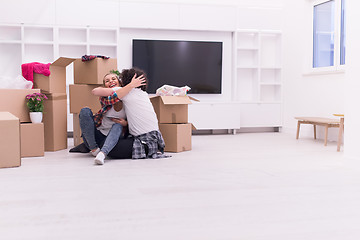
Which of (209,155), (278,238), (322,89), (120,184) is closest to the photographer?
(278,238)

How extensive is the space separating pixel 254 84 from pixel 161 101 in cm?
267

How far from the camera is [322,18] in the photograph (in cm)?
551

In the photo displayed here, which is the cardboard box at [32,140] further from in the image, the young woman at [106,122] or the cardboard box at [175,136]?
the cardboard box at [175,136]

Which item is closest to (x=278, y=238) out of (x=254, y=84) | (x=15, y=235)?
(x=15, y=235)

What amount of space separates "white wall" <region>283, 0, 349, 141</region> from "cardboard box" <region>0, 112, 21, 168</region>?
140 inches

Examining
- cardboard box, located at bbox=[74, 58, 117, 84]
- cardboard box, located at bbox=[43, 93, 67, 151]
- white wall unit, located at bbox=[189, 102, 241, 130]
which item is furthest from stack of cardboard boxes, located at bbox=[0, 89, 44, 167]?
white wall unit, located at bbox=[189, 102, 241, 130]

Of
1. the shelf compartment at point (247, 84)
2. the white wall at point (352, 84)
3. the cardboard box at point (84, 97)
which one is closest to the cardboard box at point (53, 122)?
the cardboard box at point (84, 97)

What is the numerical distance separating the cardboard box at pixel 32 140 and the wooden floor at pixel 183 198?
11 centimetres

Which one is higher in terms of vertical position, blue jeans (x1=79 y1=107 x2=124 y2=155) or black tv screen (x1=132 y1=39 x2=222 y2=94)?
black tv screen (x1=132 y1=39 x2=222 y2=94)

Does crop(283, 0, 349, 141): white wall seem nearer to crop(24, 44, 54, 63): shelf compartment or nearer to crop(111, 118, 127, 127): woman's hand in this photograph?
crop(111, 118, 127, 127): woman's hand

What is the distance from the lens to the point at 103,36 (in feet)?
19.0

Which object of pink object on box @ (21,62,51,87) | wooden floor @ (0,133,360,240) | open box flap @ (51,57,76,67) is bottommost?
wooden floor @ (0,133,360,240)

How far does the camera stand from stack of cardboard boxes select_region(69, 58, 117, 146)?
4.13 m

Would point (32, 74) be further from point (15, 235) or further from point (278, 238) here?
point (278, 238)
